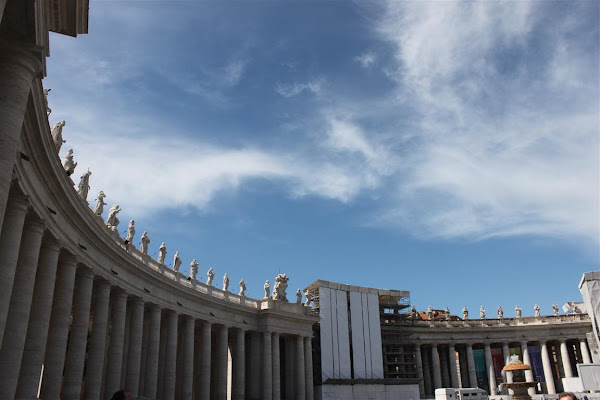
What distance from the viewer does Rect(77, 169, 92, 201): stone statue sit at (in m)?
40.3

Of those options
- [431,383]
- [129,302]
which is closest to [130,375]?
[129,302]

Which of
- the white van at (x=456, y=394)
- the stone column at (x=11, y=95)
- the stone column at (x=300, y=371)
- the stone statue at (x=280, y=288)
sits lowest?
the white van at (x=456, y=394)

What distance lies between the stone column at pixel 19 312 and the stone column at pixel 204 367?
112 feet

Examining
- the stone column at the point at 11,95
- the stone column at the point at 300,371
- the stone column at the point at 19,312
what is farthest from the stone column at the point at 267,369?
the stone column at the point at 11,95

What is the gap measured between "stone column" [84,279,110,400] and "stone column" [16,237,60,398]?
891 centimetres

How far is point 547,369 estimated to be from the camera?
92875mm

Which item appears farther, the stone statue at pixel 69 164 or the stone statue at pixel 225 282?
Answer: the stone statue at pixel 225 282

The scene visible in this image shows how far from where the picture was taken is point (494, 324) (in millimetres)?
99500

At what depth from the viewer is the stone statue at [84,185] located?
40.3m

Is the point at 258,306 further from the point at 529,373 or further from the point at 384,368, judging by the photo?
the point at 529,373

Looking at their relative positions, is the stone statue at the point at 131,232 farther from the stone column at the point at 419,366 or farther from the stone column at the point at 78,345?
the stone column at the point at 419,366

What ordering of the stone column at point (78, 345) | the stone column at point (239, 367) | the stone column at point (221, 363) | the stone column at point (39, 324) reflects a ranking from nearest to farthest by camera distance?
the stone column at point (39, 324) → the stone column at point (78, 345) → the stone column at point (221, 363) → the stone column at point (239, 367)

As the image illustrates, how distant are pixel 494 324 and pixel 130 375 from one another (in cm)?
7359

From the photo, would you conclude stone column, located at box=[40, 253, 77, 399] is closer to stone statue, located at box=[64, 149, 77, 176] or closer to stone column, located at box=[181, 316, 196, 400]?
stone statue, located at box=[64, 149, 77, 176]
